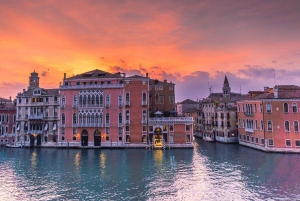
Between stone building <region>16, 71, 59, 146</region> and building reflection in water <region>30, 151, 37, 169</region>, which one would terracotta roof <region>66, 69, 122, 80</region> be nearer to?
stone building <region>16, 71, 59, 146</region>

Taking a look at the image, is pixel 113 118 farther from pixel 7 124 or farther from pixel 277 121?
pixel 277 121

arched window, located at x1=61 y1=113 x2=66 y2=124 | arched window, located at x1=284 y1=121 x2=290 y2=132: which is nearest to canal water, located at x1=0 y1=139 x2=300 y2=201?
arched window, located at x1=284 y1=121 x2=290 y2=132

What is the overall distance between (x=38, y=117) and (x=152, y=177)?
32439 millimetres

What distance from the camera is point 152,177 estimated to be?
23.9 metres

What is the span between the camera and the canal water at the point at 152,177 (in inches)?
754

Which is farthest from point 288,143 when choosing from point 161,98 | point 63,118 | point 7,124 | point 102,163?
point 7,124

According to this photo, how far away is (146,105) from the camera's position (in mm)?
43625

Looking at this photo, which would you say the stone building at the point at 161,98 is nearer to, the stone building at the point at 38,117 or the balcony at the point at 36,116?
the stone building at the point at 38,117

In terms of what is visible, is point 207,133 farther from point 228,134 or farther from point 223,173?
point 223,173

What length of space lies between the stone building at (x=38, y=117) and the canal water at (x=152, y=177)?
10.7m

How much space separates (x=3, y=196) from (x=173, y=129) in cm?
2947

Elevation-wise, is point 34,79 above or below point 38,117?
above

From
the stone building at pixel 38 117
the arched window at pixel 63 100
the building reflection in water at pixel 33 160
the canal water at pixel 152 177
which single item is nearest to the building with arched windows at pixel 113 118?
the arched window at pixel 63 100

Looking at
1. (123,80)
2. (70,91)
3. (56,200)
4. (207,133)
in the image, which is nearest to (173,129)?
(123,80)
